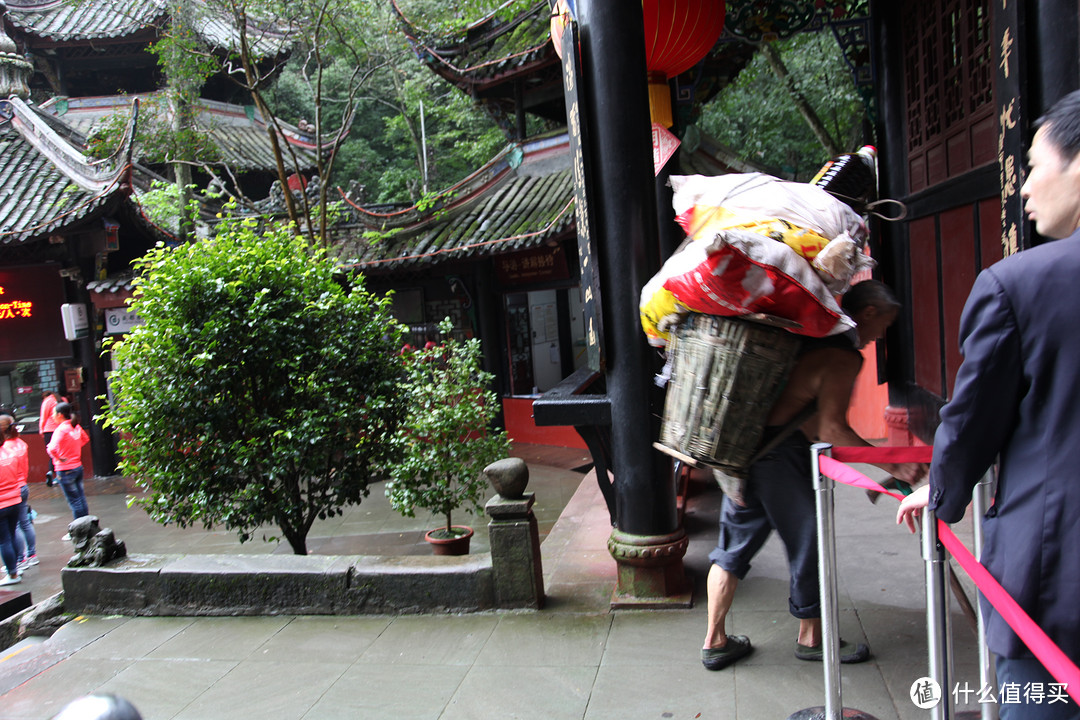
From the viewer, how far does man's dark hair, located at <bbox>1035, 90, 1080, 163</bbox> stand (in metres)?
1.47

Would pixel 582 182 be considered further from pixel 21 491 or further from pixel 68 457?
pixel 68 457

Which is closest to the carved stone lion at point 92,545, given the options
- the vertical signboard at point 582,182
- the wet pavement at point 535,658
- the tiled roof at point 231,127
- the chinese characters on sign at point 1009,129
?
the wet pavement at point 535,658

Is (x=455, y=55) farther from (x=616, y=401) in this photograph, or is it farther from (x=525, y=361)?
(x=616, y=401)

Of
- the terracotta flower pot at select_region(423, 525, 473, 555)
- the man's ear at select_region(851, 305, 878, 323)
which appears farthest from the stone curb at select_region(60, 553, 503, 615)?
the terracotta flower pot at select_region(423, 525, 473, 555)

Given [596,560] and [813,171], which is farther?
[813,171]

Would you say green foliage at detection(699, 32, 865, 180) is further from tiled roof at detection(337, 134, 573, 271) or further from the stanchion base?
the stanchion base

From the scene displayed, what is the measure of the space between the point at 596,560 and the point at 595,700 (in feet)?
4.85

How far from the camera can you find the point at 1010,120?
9.08ft

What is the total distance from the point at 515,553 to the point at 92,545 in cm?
261

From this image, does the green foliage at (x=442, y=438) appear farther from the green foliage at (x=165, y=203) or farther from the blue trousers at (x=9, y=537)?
the green foliage at (x=165, y=203)

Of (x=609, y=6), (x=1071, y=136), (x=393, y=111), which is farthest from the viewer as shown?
(x=393, y=111)

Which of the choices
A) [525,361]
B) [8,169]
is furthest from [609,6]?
[8,169]

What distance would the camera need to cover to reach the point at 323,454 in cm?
546

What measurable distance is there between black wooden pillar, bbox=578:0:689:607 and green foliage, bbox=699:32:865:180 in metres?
8.59
